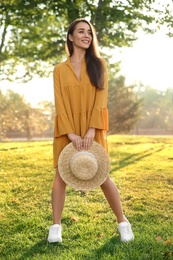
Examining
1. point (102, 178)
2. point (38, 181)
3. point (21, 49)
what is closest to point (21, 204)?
point (38, 181)

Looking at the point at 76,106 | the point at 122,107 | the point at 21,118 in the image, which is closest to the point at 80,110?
the point at 76,106

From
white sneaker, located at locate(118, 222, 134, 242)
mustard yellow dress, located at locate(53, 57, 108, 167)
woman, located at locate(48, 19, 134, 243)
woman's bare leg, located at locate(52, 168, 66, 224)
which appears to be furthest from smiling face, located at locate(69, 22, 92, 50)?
white sneaker, located at locate(118, 222, 134, 242)

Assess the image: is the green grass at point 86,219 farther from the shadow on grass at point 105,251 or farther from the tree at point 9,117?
the tree at point 9,117

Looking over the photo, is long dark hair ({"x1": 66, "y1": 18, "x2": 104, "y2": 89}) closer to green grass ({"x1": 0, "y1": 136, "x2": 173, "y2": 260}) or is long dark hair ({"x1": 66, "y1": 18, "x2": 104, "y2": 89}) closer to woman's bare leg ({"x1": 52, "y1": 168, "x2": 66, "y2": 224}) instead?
woman's bare leg ({"x1": 52, "y1": 168, "x2": 66, "y2": 224})

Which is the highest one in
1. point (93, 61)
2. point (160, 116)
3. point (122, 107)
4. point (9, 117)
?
point (93, 61)

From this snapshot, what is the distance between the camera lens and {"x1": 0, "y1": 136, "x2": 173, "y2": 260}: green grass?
343 centimetres

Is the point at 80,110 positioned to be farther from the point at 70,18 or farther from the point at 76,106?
the point at 70,18

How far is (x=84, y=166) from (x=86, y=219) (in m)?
1.34

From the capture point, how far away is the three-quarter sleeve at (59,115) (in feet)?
11.6

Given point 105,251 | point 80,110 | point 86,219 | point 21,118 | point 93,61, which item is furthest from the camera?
point 21,118

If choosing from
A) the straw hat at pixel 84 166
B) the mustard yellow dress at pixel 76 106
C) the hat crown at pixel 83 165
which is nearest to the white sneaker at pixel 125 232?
the straw hat at pixel 84 166

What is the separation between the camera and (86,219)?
4586mm

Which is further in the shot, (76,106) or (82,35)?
(82,35)

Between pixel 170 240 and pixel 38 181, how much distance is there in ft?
12.6
